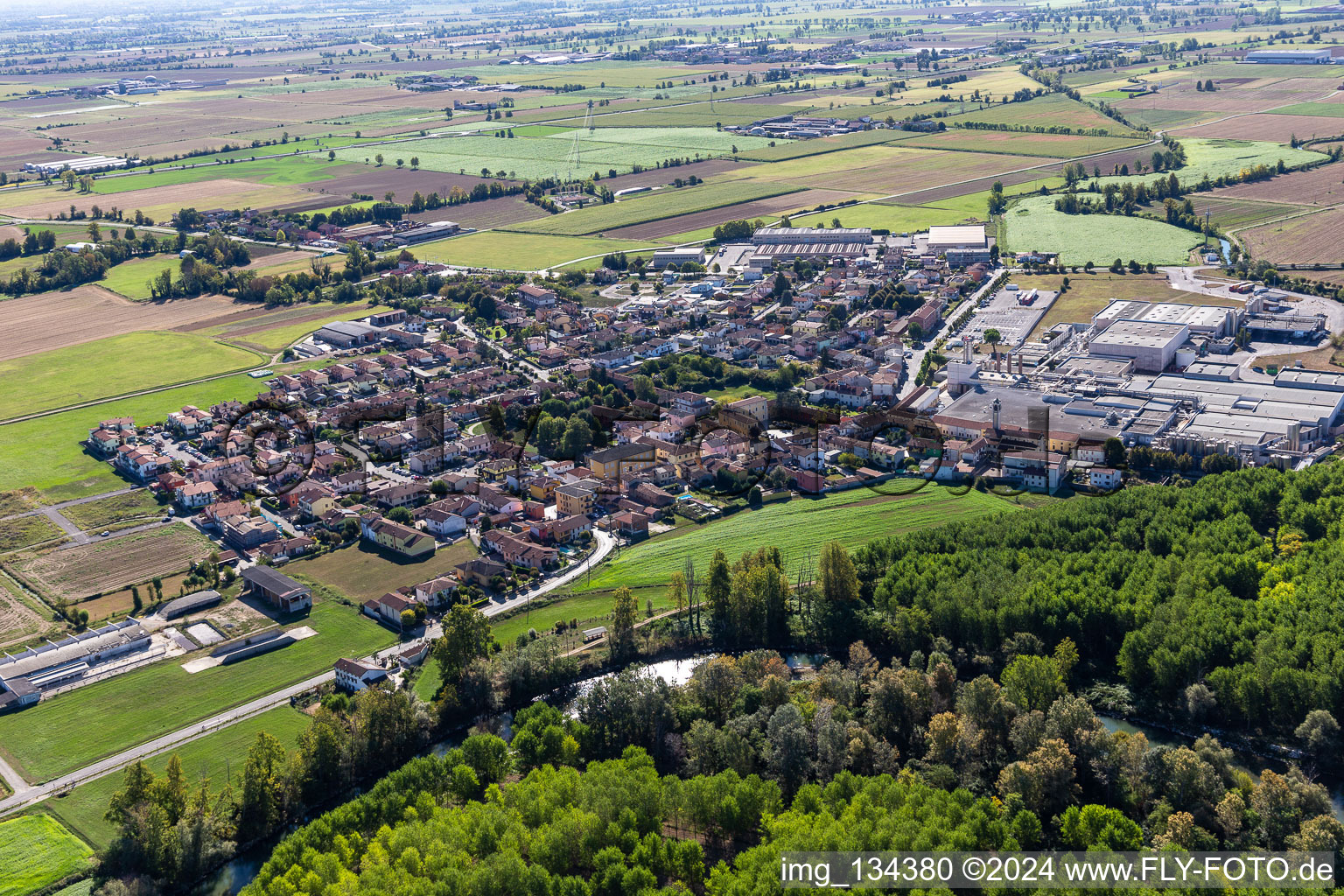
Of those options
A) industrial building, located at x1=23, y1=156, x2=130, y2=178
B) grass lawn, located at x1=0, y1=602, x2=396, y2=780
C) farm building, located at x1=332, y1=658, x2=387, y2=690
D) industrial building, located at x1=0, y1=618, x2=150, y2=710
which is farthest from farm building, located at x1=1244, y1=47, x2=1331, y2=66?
industrial building, located at x1=0, y1=618, x2=150, y2=710

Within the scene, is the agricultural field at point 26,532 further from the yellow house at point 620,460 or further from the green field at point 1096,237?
the green field at point 1096,237

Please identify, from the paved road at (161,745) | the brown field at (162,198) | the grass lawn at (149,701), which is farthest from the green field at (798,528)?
the brown field at (162,198)

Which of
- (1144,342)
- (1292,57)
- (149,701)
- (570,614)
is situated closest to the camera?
(149,701)

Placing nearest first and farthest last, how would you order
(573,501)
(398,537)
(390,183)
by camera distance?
1. (398,537)
2. (573,501)
3. (390,183)

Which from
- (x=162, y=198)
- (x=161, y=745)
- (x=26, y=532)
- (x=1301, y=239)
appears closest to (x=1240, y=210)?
(x=1301, y=239)

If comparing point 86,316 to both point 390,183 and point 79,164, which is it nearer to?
point 390,183

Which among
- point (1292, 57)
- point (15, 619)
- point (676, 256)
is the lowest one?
point (15, 619)

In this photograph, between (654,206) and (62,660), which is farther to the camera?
(654,206)

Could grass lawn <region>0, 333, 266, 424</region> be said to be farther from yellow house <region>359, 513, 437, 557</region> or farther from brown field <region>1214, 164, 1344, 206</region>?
brown field <region>1214, 164, 1344, 206</region>
